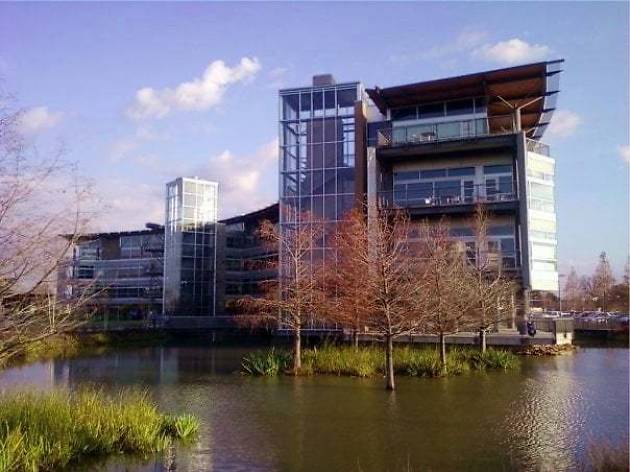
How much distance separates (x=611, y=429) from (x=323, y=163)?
30829 millimetres

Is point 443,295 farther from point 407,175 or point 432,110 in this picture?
point 432,110

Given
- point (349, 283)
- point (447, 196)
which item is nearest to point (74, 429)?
point (349, 283)

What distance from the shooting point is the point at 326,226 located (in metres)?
39.9

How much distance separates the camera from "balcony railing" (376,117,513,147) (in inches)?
1467

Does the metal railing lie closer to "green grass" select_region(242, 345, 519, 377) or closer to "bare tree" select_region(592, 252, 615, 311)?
"green grass" select_region(242, 345, 519, 377)

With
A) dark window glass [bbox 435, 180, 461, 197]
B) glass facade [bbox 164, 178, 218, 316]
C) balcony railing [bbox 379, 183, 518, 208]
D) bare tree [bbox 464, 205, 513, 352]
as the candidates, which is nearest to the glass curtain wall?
balcony railing [bbox 379, 183, 518, 208]

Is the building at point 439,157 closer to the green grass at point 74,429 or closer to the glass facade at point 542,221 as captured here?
the glass facade at point 542,221

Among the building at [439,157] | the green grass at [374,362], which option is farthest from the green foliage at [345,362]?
the building at [439,157]

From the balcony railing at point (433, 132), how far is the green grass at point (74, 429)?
2908 centimetres

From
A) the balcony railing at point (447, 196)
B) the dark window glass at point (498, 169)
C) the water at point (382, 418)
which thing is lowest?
the water at point (382, 418)

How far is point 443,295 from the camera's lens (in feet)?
75.7

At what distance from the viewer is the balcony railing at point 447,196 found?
3656cm

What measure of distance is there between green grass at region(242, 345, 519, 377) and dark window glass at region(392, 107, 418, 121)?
814 inches

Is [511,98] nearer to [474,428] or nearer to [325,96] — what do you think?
[325,96]
